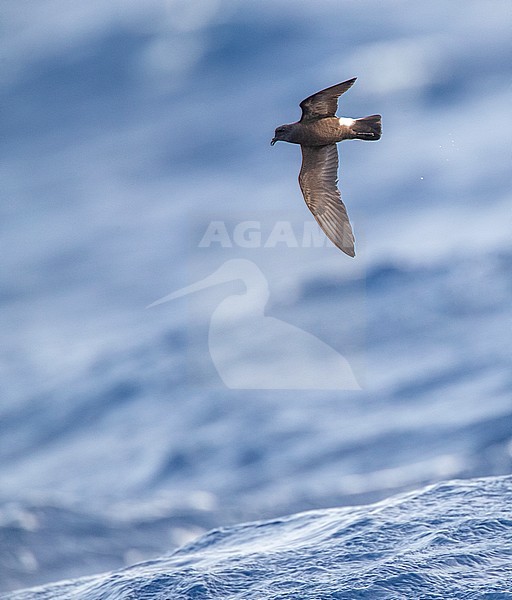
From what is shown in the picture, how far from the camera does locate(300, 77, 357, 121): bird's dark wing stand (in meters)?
8.25

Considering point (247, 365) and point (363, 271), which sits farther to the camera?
point (363, 271)

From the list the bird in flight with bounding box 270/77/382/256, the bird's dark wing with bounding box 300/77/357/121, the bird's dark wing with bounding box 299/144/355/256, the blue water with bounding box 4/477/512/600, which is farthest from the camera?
the blue water with bounding box 4/477/512/600

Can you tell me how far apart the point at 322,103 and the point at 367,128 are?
1.36 ft

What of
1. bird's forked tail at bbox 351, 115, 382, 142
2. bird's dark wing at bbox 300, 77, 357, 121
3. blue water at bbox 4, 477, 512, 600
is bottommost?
blue water at bbox 4, 477, 512, 600

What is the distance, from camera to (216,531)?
40.1 ft

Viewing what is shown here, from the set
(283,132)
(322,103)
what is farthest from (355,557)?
(322,103)

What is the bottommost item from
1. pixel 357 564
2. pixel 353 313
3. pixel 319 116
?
pixel 357 564

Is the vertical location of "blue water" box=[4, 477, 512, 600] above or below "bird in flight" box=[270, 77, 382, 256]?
below

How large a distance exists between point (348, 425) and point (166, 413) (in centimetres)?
435

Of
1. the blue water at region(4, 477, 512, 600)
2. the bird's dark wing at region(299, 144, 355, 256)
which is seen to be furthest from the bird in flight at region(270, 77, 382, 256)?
the blue water at region(4, 477, 512, 600)

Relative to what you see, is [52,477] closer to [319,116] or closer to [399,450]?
[399,450]

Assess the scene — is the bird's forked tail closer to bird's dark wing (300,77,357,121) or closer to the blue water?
bird's dark wing (300,77,357,121)

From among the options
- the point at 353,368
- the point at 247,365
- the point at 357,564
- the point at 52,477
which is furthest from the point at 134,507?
the point at 357,564

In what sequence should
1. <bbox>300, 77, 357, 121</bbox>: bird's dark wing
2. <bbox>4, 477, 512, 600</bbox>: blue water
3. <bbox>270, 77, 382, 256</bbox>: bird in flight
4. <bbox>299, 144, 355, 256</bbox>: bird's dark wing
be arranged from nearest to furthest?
<bbox>300, 77, 357, 121</bbox>: bird's dark wing < <bbox>270, 77, 382, 256</bbox>: bird in flight < <bbox>299, 144, 355, 256</bbox>: bird's dark wing < <bbox>4, 477, 512, 600</bbox>: blue water
